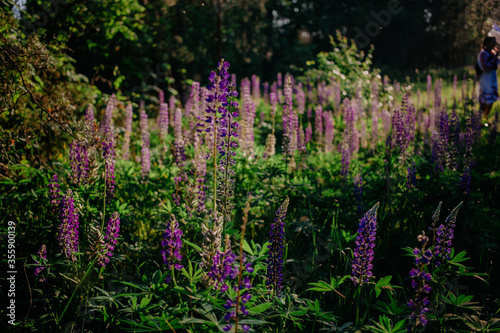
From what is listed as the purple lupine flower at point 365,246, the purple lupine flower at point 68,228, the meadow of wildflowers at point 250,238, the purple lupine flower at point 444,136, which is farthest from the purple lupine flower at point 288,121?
the purple lupine flower at point 68,228

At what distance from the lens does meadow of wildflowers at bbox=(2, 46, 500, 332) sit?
80.3 inches

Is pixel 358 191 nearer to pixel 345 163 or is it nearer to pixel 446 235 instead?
pixel 345 163

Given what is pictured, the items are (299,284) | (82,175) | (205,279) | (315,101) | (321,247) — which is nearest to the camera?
(205,279)

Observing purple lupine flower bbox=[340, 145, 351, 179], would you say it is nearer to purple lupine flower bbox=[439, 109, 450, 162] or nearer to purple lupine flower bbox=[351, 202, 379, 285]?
purple lupine flower bbox=[439, 109, 450, 162]

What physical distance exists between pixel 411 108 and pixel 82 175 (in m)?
4.41

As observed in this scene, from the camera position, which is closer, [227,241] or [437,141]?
[227,241]

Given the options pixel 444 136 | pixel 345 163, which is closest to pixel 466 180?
pixel 444 136

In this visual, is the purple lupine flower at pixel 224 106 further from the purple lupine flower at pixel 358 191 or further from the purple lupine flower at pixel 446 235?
the purple lupine flower at pixel 358 191

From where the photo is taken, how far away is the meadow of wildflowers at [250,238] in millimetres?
2039

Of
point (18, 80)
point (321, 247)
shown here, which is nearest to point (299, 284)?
point (321, 247)

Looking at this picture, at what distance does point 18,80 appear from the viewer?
155 inches

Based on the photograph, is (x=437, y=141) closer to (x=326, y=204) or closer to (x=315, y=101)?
(x=326, y=204)

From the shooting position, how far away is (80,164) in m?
3.46

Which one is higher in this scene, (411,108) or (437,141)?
(411,108)
